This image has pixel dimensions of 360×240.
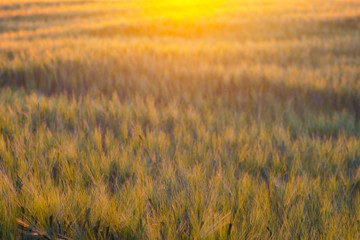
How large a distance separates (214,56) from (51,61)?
8.87 ft

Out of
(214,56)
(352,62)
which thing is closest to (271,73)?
(214,56)

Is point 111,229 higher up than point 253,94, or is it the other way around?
point 111,229

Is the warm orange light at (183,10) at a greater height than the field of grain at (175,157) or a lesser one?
greater

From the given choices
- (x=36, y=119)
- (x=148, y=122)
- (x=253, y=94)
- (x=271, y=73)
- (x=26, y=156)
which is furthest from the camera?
(x=271, y=73)

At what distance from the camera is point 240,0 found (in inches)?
1035

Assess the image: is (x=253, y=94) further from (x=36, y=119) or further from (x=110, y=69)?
(x=36, y=119)

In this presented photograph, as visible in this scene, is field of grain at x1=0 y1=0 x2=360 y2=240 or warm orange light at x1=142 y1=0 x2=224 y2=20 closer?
field of grain at x1=0 y1=0 x2=360 y2=240

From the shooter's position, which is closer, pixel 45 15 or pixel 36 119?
pixel 36 119

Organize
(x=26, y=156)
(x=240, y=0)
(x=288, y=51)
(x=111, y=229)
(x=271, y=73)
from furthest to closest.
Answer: (x=240, y=0) → (x=288, y=51) → (x=271, y=73) → (x=26, y=156) → (x=111, y=229)

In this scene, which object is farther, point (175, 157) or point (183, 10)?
point (183, 10)

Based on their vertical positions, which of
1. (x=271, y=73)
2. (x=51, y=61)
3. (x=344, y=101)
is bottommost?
(x=344, y=101)

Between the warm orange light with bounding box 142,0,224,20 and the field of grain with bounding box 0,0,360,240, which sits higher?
the warm orange light with bounding box 142,0,224,20

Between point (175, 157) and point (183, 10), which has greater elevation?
point (183, 10)

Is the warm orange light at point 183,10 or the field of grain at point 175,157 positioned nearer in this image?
the field of grain at point 175,157
